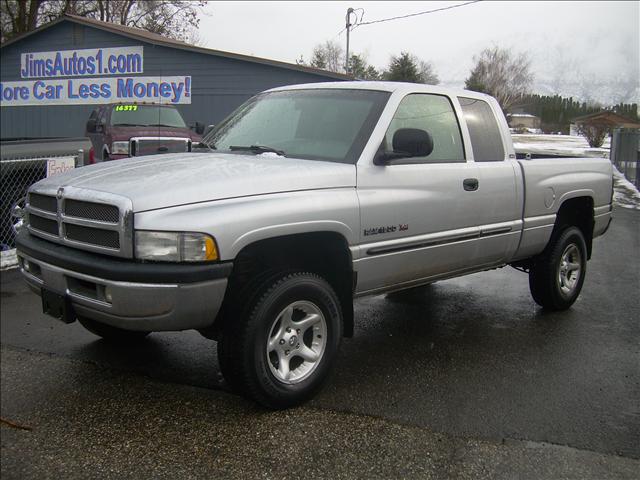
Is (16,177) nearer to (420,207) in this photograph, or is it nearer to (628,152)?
(420,207)

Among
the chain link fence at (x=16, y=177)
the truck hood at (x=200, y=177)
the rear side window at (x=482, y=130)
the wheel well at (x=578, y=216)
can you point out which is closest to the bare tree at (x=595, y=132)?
the wheel well at (x=578, y=216)

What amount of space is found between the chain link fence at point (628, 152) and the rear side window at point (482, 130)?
36.0 feet

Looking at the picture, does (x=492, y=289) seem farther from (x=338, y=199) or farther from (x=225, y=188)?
(x=225, y=188)

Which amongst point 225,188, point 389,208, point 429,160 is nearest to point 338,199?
A: point 389,208

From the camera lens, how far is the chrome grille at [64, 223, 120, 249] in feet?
10.8

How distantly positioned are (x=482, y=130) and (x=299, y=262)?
218 centimetres

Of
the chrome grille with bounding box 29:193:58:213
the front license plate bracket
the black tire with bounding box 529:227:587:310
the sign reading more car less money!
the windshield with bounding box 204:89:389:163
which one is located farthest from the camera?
the sign reading more car less money!

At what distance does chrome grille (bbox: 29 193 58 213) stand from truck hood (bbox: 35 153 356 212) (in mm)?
72

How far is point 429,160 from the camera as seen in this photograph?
451cm

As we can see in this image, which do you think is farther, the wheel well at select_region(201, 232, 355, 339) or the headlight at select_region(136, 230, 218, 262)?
the wheel well at select_region(201, 232, 355, 339)

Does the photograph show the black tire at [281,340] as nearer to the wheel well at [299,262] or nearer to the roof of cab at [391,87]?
the wheel well at [299,262]

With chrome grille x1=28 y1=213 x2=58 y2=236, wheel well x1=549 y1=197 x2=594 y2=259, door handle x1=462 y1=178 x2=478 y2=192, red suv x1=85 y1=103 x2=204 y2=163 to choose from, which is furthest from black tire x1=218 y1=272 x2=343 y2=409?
red suv x1=85 y1=103 x2=204 y2=163

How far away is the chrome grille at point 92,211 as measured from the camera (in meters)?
3.27

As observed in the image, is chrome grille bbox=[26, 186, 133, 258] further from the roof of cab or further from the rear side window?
the rear side window
